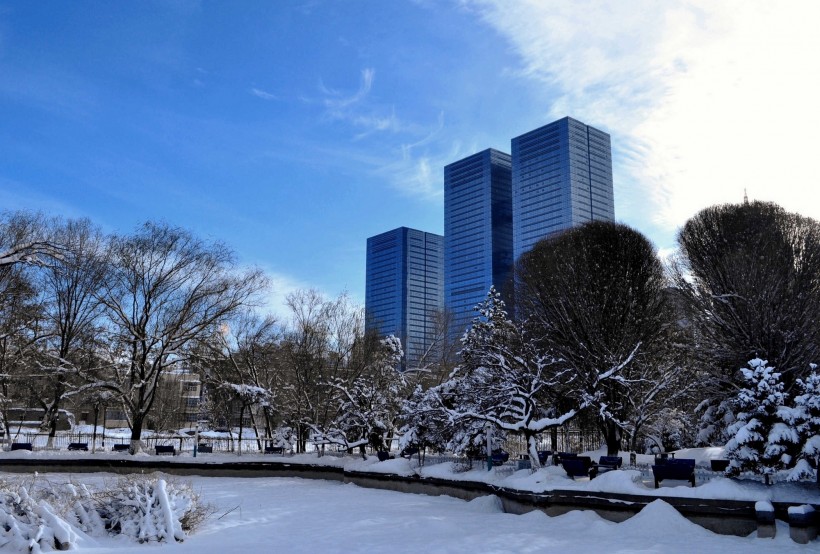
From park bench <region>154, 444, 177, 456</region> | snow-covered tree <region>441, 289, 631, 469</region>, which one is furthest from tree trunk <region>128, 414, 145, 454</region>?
snow-covered tree <region>441, 289, 631, 469</region>

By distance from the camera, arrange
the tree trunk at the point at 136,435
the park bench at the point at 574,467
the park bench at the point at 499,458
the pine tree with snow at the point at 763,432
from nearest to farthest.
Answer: the pine tree with snow at the point at 763,432 → the park bench at the point at 574,467 → the park bench at the point at 499,458 → the tree trunk at the point at 136,435

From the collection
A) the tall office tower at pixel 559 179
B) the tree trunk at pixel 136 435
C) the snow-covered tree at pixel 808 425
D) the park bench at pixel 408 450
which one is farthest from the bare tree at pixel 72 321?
the tall office tower at pixel 559 179

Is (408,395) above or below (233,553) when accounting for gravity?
above

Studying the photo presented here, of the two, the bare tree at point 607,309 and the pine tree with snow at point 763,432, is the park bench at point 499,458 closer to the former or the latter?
the bare tree at point 607,309

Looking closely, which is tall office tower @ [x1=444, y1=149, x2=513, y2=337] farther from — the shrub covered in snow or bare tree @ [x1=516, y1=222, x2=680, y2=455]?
the shrub covered in snow

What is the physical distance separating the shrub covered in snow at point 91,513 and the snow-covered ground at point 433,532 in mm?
392

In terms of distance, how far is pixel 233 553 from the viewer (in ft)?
39.7

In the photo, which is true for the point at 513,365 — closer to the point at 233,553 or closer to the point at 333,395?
the point at 333,395

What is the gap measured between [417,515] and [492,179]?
6381 inches

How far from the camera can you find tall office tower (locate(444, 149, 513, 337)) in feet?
544

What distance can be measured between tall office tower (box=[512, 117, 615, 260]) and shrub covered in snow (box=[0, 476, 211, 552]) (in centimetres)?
14061

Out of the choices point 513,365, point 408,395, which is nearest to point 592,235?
point 513,365

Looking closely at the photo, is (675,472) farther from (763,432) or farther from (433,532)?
(433,532)

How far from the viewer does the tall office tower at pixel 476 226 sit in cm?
16575
